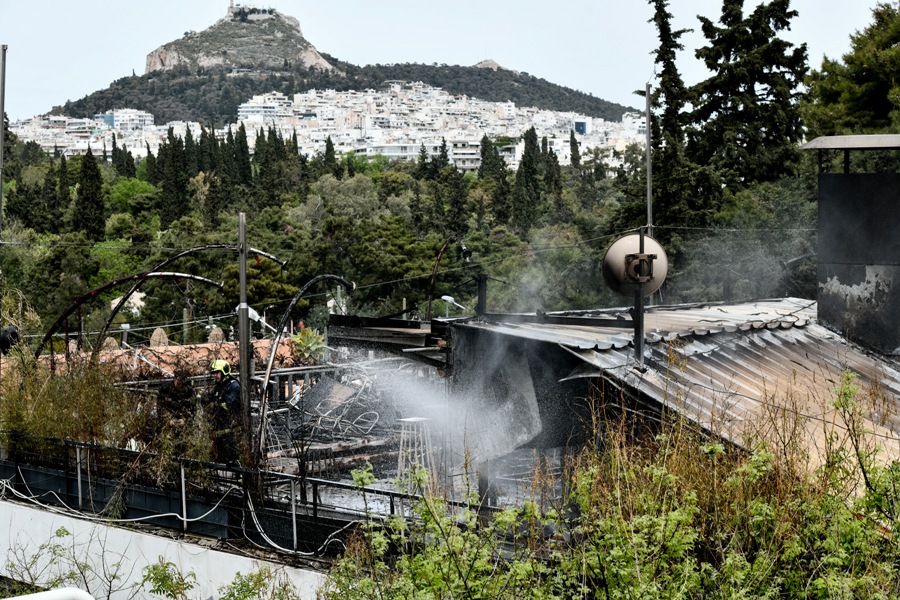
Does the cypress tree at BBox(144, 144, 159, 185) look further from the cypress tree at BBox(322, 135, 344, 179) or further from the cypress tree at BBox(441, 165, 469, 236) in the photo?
the cypress tree at BBox(441, 165, 469, 236)

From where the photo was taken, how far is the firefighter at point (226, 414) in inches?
469

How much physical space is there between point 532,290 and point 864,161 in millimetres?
14330

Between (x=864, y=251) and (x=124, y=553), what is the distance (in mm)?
8804

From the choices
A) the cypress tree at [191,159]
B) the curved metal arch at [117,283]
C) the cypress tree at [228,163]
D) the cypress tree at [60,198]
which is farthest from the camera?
the cypress tree at [191,159]

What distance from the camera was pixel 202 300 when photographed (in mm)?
47062

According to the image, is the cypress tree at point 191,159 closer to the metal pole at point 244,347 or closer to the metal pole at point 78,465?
the metal pole at point 78,465

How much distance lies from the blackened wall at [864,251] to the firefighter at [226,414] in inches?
275

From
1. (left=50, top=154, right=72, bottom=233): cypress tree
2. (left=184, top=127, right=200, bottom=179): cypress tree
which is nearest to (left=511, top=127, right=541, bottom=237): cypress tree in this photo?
(left=50, top=154, right=72, bottom=233): cypress tree

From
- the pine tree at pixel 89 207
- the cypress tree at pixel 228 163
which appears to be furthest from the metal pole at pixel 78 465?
the cypress tree at pixel 228 163

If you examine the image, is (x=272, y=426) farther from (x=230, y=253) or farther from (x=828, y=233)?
(x=230, y=253)

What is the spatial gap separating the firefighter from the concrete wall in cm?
125

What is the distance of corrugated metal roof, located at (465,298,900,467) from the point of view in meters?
8.05

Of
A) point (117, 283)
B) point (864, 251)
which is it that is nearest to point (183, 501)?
point (117, 283)

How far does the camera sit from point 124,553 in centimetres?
1127
